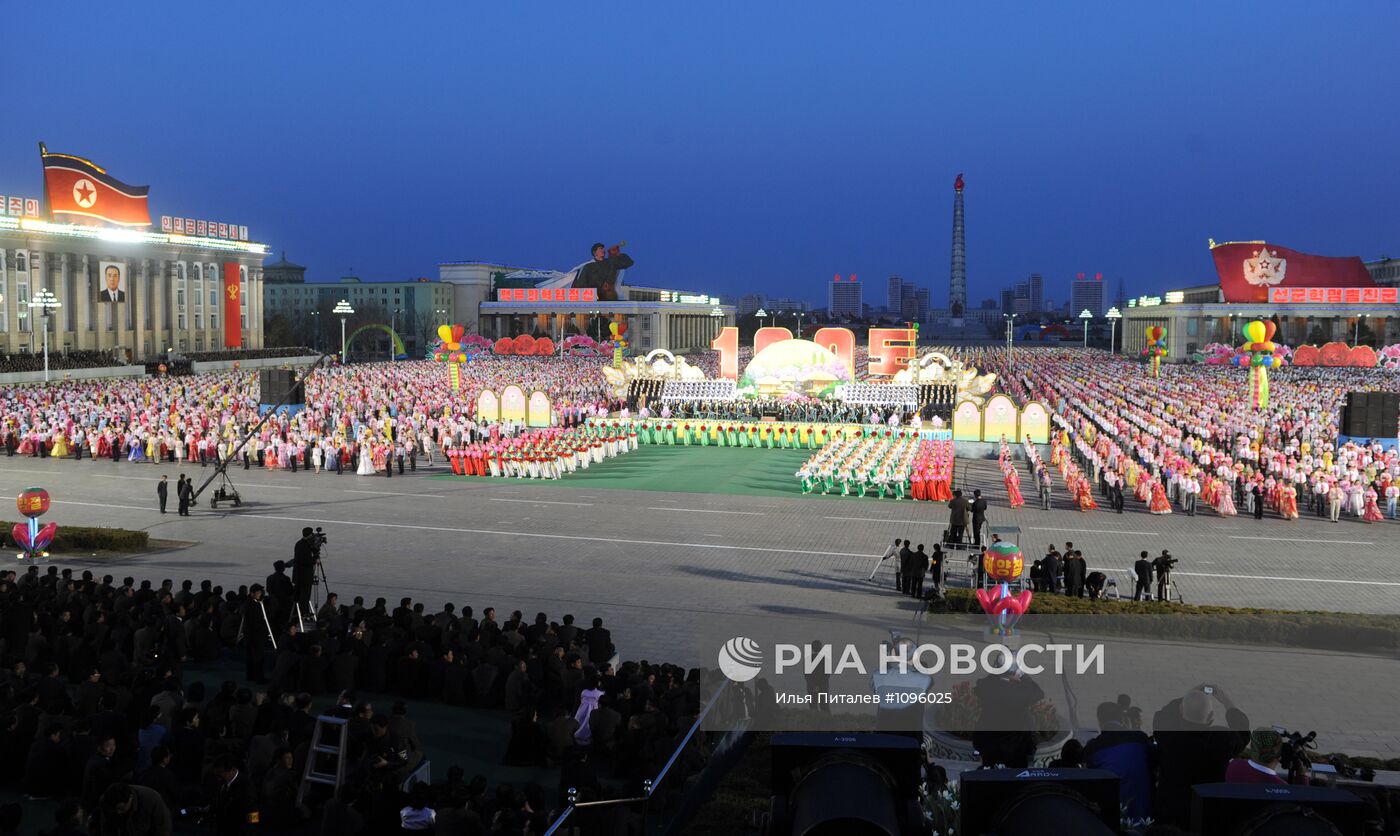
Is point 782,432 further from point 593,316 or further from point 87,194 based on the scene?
point 593,316

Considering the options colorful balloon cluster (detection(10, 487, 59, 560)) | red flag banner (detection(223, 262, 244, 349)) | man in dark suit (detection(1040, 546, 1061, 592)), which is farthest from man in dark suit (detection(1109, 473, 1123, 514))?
red flag banner (detection(223, 262, 244, 349))

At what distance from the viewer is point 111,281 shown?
70500 millimetres

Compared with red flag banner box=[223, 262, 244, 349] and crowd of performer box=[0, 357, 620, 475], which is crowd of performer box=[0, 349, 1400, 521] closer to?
crowd of performer box=[0, 357, 620, 475]

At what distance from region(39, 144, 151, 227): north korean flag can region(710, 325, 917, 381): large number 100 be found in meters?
43.7

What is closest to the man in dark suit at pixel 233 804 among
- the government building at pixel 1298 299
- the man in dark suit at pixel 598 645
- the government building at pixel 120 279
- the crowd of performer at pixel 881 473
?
the man in dark suit at pixel 598 645

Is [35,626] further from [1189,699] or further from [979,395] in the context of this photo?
[979,395]

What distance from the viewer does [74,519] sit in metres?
22.2

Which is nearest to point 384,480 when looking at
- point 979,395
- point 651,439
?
point 651,439

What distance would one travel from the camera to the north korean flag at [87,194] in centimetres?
6600

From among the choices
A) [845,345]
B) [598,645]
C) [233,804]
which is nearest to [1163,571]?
[598,645]

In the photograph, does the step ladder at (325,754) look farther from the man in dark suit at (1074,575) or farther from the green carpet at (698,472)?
the green carpet at (698,472)

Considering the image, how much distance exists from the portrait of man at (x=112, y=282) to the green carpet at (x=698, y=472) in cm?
4975

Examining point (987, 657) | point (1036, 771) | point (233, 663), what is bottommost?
point (233, 663)

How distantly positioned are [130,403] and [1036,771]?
3985 cm
